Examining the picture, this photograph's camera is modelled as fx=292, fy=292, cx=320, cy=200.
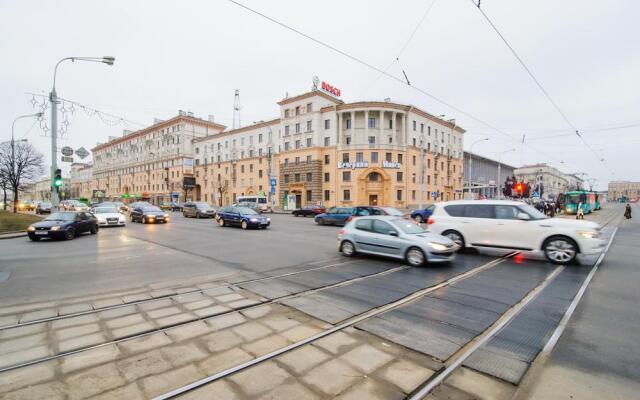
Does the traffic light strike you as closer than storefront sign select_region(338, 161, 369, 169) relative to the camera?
Yes

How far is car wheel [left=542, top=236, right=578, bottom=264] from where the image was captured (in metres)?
8.49

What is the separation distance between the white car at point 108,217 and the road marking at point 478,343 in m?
22.1

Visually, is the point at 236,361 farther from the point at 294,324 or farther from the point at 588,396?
the point at 588,396

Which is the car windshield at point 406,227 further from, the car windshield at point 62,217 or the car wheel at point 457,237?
the car windshield at point 62,217

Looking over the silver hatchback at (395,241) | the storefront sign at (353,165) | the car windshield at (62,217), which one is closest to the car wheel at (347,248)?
the silver hatchback at (395,241)

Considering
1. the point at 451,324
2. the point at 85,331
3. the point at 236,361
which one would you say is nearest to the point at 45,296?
the point at 85,331

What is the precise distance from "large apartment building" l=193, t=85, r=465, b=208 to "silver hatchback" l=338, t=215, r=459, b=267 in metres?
31.7

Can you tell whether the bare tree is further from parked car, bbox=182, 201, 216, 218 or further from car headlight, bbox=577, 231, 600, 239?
car headlight, bbox=577, 231, 600, 239

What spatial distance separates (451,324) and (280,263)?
17.6 feet

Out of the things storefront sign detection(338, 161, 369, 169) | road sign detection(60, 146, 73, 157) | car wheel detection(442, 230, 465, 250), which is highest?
storefront sign detection(338, 161, 369, 169)

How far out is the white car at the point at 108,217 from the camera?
19297 millimetres

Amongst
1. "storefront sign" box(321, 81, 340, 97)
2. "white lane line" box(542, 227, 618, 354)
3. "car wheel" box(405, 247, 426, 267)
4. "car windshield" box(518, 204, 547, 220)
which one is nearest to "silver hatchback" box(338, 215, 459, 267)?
"car wheel" box(405, 247, 426, 267)

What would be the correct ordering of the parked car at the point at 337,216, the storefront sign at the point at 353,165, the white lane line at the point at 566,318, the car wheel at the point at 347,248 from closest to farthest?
the white lane line at the point at 566,318 < the car wheel at the point at 347,248 < the parked car at the point at 337,216 < the storefront sign at the point at 353,165

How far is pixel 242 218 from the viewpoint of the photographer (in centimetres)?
1872
